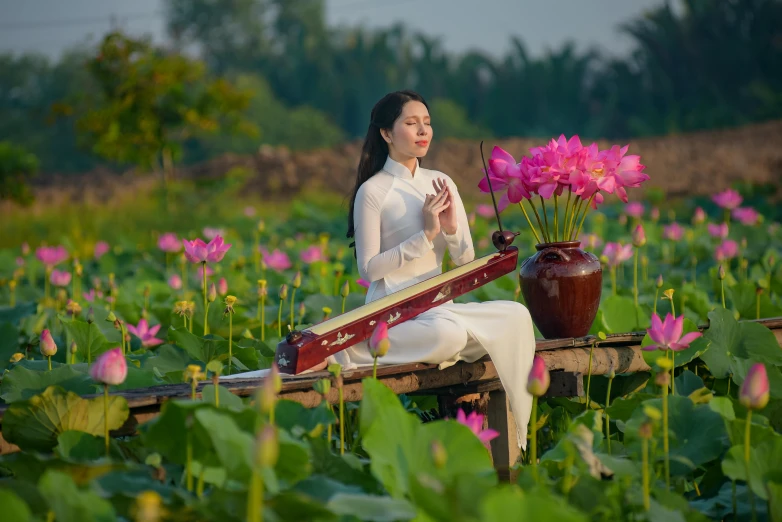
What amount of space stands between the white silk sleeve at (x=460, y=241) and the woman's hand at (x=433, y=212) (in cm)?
12

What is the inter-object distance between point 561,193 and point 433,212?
44 cm

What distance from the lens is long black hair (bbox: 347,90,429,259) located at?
2.91 m

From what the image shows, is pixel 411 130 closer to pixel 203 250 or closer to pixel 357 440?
pixel 203 250

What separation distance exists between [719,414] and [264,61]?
1615 inches

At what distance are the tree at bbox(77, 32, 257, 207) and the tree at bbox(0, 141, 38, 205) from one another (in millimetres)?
969

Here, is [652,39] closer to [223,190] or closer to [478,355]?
[223,190]

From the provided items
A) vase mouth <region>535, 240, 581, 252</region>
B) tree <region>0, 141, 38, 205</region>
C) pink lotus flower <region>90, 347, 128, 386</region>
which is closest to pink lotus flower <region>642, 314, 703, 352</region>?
vase mouth <region>535, 240, 581, 252</region>

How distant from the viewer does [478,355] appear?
2.72 meters

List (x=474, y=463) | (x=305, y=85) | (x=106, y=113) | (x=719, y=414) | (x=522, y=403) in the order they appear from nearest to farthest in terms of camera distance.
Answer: (x=474, y=463) < (x=719, y=414) < (x=522, y=403) < (x=106, y=113) < (x=305, y=85)

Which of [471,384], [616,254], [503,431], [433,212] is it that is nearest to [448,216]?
[433,212]

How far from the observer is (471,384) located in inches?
109

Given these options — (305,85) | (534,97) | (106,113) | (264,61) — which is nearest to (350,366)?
(106,113)

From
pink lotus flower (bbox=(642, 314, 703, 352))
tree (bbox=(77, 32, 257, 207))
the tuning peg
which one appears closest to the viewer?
pink lotus flower (bbox=(642, 314, 703, 352))

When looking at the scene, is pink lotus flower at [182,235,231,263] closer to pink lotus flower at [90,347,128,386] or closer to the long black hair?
the long black hair
